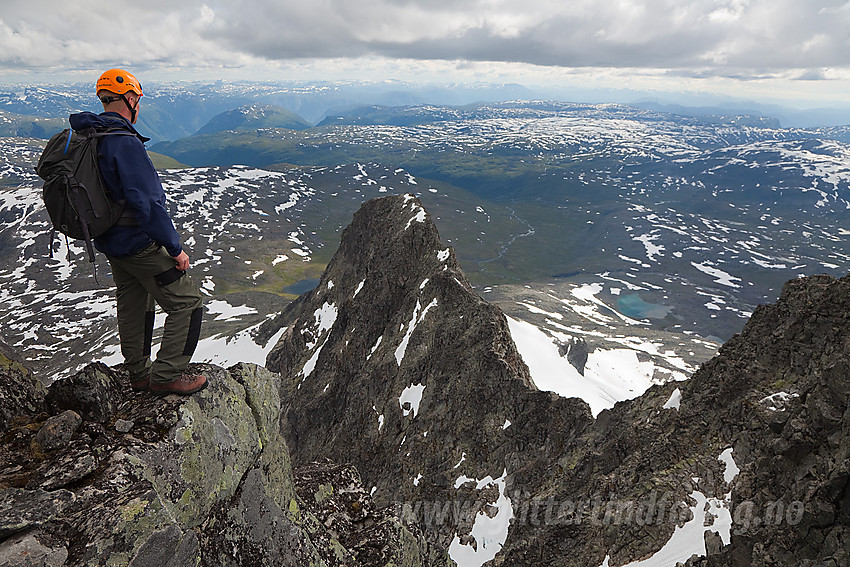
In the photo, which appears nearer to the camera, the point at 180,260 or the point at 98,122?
the point at 98,122

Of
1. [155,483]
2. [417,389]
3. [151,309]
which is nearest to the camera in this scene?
[155,483]

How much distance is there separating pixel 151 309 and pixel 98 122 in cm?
437

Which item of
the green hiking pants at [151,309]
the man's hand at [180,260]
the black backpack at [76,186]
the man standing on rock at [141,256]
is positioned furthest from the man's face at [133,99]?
the green hiking pants at [151,309]

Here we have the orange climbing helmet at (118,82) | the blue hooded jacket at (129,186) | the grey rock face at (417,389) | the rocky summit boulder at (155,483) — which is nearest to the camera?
the rocky summit boulder at (155,483)

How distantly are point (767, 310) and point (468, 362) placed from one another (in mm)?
23520

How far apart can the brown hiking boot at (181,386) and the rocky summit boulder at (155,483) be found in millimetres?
233

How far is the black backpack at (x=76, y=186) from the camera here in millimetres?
8320

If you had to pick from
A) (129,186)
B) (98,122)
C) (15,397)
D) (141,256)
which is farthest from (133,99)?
(15,397)

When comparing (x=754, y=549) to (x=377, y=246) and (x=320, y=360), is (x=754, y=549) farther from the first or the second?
(x=377, y=246)

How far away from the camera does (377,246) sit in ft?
229

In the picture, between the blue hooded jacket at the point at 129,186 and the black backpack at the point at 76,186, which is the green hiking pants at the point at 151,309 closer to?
the blue hooded jacket at the point at 129,186

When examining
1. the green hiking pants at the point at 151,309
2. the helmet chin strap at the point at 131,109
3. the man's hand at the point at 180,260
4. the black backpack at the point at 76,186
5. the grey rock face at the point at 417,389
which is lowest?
the grey rock face at the point at 417,389

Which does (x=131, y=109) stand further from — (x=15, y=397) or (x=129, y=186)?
(x=15, y=397)

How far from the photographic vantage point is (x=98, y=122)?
864 centimetres
